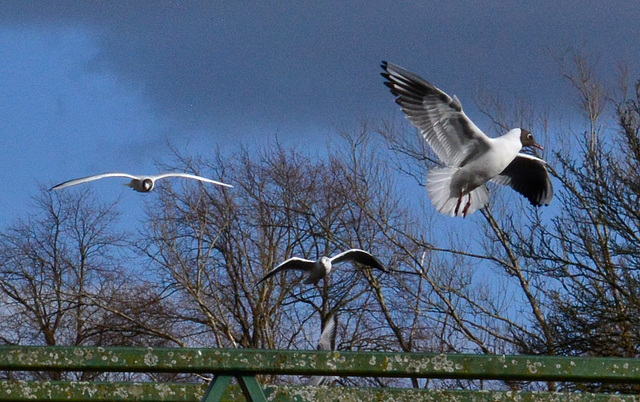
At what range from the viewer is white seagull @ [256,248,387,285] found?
1315 cm

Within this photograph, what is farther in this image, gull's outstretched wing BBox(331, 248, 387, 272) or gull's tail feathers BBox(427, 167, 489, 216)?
gull's outstretched wing BBox(331, 248, 387, 272)

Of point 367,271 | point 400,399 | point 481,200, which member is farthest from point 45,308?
point 400,399

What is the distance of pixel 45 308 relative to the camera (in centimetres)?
2769

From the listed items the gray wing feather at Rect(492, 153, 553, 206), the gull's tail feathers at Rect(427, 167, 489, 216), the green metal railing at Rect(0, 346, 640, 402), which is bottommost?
the green metal railing at Rect(0, 346, 640, 402)

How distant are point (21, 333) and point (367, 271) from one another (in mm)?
9675

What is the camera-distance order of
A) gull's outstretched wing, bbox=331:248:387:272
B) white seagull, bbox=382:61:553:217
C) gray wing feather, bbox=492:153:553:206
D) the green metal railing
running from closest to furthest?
the green metal railing, white seagull, bbox=382:61:553:217, gray wing feather, bbox=492:153:553:206, gull's outstretched wing, bbox=331:248:387:272

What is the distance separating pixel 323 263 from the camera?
13219 mm

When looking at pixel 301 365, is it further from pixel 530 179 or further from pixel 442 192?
pixel 530 179

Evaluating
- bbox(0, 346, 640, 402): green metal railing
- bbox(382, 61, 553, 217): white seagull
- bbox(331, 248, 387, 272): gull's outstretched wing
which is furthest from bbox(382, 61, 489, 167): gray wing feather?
bbox(0, 346, 640, 402): green metal railing

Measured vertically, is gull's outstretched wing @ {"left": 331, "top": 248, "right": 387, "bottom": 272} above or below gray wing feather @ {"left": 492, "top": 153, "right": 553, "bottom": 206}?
below

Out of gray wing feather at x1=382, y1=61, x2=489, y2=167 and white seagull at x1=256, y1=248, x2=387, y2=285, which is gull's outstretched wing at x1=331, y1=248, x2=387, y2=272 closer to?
white seagull at x1=256, y1=248, x2=387, y2=285

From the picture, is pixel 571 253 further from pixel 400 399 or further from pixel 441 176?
pixel 400 399

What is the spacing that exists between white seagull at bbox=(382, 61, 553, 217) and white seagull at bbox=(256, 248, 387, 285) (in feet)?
4.99

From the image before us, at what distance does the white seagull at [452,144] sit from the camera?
10758 mm
